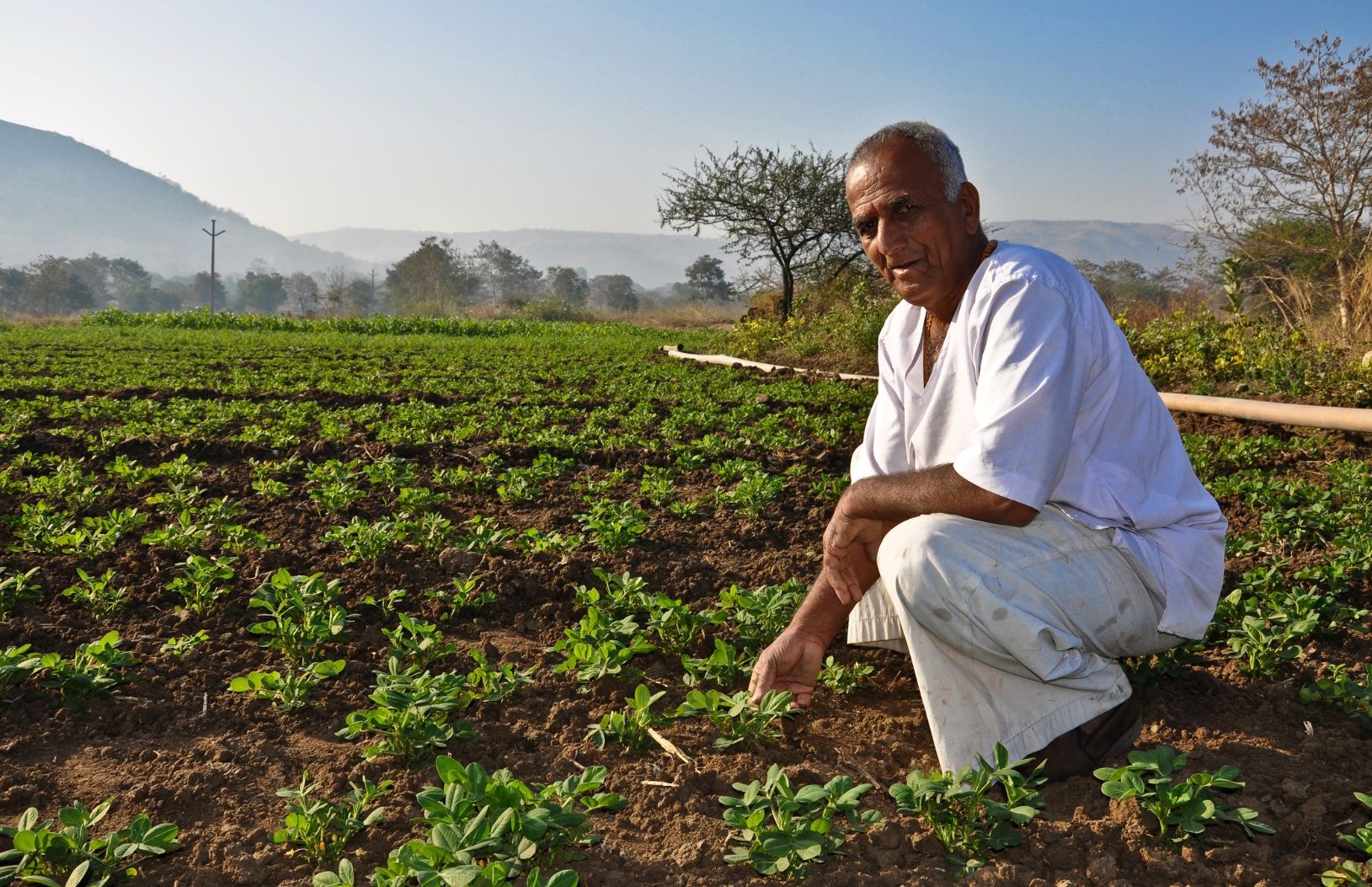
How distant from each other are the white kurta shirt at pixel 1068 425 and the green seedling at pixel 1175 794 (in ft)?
1.68

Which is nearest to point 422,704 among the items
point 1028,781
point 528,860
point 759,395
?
point 528,860

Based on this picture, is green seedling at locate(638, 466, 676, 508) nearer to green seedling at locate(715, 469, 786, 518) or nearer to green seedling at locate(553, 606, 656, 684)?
green seedling at locate(715, 469, 786, 518)

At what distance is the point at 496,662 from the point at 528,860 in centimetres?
127

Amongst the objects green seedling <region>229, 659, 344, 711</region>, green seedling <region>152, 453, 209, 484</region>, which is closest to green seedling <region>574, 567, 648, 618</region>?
green seedling <region>229, 659, 344, 711</region>

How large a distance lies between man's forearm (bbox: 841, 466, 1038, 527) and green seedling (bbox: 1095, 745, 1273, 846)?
612 mm

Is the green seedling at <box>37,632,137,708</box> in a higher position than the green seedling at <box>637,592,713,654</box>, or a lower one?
lower

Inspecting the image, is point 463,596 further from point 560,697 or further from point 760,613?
point 760,613

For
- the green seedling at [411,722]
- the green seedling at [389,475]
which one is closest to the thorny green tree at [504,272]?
the green seedling at [389,475]

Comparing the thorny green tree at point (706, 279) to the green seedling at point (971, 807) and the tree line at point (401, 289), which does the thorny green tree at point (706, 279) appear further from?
the green seedling at point (971, 807)

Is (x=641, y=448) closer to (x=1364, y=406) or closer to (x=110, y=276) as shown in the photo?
(x=1364, y=406)

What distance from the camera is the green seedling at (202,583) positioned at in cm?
365

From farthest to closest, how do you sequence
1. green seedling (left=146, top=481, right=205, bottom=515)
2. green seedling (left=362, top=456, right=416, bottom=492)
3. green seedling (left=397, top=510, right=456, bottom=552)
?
1. green seedling (left=362, top=456, right=416, bottom=492)
2. green seedling (left=146, top=481, right=205, bottom=515)
3. green seedling (left=397, top=510, right=456, bottom=552)

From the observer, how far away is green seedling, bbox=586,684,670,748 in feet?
8.58

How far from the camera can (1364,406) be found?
7309 mm
